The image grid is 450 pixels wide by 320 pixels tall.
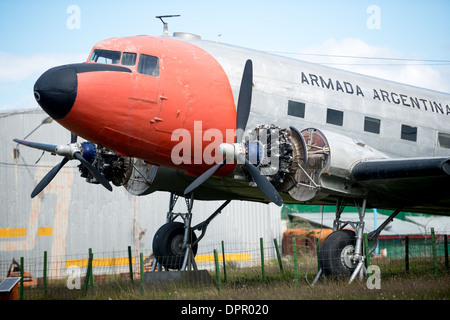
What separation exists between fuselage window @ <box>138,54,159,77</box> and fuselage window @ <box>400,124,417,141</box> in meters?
6.56

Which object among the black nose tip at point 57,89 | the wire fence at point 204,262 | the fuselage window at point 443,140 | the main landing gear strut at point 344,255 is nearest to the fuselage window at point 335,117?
the main landing gear strut at point 344,255

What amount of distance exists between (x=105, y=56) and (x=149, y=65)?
38.4 inches

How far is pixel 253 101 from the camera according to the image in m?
11.6

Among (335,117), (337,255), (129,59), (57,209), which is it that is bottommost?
(337,255)

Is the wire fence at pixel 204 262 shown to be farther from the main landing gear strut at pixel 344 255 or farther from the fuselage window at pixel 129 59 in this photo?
the fuselage window at pixel 129 59

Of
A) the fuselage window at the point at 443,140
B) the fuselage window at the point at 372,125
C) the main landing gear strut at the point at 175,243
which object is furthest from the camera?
the fuselage window at the point at 443,140

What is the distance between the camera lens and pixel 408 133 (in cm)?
1367

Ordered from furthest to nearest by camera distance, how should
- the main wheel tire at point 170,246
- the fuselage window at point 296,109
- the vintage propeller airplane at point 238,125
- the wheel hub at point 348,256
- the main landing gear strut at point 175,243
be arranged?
the main wheel tire at point 170,246 → the main landing gear strut at point 175,243 → the fuselage window at point 296,109 → the wheel hub at point 348,256 → the vintage propeller airplane at point 238,125

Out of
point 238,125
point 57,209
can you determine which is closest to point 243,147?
point 238,125

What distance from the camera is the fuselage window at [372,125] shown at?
1300 centimetres

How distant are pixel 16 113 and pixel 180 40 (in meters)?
14.2

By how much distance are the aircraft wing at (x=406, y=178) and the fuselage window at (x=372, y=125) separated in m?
1.71

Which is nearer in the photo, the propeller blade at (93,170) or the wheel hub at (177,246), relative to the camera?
the propeller blade at (93,170)

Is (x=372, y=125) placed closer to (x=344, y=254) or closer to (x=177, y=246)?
(x=344, y=254)
